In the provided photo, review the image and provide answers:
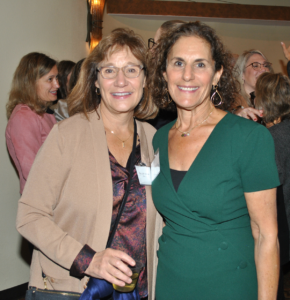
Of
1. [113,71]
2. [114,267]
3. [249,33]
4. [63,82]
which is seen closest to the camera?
[114,267]

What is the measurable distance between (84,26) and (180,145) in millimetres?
4119

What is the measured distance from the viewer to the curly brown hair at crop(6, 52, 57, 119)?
9.25 ft

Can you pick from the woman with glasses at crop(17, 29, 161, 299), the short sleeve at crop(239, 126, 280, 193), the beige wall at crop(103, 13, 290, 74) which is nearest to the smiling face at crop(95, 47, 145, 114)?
the woman with glasses at crop(17, 29, 161, 299)

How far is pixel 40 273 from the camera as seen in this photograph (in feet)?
4.85

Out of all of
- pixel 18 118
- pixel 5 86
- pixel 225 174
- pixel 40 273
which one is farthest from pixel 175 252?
pixel 5 86

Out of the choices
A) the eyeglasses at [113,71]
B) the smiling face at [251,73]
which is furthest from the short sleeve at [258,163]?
the smiling face at [251,73]

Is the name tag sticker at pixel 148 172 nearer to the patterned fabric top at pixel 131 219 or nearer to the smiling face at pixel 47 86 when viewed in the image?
the patterned fabric top at pixel 131 219

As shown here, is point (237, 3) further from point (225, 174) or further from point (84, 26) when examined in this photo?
point (225, 174)

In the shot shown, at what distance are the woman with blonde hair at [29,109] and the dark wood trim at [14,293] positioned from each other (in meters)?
1.13

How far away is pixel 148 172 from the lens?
1640 millimetres

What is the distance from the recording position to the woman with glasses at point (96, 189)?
1373mm

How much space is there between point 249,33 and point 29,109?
23.8 ft

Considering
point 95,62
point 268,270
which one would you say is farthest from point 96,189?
point 268,270

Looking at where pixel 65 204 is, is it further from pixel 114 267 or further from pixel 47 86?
pixel 47 86
